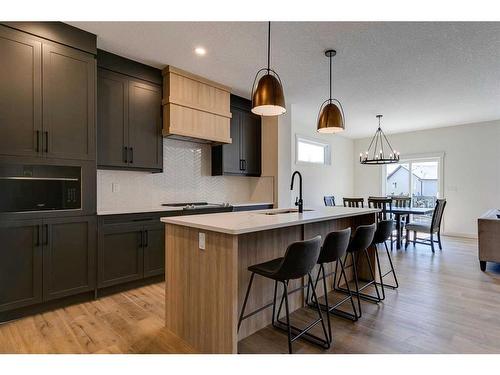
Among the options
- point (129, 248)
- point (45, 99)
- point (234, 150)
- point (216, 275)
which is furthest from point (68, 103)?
point (234, 150)

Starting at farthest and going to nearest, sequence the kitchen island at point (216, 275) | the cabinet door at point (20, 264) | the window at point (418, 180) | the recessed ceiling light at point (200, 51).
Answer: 1. the window at point (418, 180)
2. the recessed ceiling light at point (200, 51)
3. the cabinet door at point (20, 264)
4. the kitchen island at point (216, 275)

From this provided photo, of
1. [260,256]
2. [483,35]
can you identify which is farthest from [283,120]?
[260,256]

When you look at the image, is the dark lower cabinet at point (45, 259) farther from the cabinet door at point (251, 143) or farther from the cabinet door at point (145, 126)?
the cabinet door at point (251, 143)

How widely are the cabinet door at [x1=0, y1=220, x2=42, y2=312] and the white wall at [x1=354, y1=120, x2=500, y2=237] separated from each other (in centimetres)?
785

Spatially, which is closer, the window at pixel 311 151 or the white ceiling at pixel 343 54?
the white ceiling at pixel 343 54

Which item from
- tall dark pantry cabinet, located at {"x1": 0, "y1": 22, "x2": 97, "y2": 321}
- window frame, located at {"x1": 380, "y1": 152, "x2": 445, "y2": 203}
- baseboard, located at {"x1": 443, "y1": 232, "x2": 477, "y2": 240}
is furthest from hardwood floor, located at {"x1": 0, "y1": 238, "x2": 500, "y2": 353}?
window frame, located at {"x1": 380, "y1": 152, "x2": 445, "y2": 203}

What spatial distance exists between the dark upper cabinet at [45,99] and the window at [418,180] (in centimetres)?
736

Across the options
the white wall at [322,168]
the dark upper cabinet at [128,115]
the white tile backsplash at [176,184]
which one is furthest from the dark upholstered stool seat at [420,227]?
the dark upper cabinet at [128,115]

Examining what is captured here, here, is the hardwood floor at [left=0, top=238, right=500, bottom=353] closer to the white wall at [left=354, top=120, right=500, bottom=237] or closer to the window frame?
the white wall at [left=354, top=120, right=500, bottom=237]

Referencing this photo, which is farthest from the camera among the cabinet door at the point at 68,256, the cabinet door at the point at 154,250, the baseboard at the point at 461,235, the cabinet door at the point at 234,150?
the baseboard at the point at 461,235

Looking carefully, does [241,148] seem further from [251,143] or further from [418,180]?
[418,180]

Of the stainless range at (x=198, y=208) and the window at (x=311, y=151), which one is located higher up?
the window at (x=311, y=151)

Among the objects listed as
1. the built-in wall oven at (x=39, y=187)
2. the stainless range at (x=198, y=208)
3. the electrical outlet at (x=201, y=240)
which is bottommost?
the electrical outlet at (x=201, y=240)

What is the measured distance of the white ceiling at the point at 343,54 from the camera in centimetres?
265
